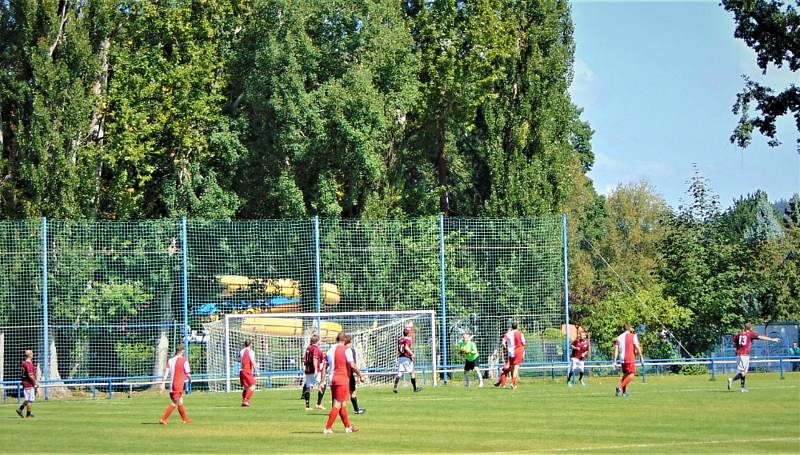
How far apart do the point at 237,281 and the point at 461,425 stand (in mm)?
23881

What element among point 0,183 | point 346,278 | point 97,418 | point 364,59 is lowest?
point 97,418

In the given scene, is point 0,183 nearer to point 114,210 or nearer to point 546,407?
point 114,210

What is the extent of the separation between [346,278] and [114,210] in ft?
35.2

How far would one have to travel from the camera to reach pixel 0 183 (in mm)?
49188

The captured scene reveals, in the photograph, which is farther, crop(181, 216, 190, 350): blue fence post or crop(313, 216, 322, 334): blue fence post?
crop(313, 216, 322, 334): blue fence post

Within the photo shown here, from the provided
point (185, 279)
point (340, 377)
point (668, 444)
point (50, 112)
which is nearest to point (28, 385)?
point (185, 279)

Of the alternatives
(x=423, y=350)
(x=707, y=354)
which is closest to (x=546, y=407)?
(x=423, y=350)

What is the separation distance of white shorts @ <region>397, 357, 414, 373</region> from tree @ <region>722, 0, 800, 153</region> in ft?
61.5

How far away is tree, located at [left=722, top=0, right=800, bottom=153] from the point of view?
4916 cm

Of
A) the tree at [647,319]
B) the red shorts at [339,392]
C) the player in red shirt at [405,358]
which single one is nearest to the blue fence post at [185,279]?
the player in red shirt at [405,358]

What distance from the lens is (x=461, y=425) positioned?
975 inches

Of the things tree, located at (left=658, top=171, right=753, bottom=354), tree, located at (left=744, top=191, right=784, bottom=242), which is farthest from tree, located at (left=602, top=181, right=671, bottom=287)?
tree, located at (left=658, top=171, right=753, bottom=354)

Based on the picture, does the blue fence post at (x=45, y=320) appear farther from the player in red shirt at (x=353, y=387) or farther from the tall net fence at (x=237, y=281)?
the player in red shirt at (x=353, y=387)

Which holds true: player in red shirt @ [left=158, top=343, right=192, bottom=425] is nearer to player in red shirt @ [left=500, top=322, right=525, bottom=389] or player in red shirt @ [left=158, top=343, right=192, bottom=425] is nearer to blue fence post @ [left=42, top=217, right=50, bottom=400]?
player in red shirt @ [left=500, top=322, right=525, bottom=389]
